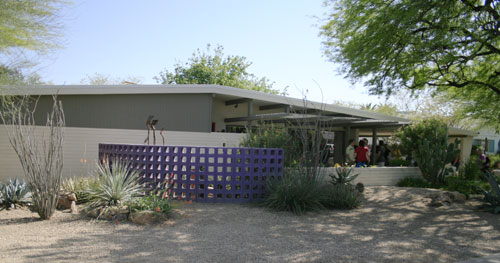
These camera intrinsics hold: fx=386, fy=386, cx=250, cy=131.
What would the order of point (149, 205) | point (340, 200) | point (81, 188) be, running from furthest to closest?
point (340, 200), point (81, 188), point (149, 205)

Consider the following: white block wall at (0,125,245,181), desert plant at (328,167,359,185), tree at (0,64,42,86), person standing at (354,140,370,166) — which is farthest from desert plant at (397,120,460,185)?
tree at (0,64,42,86)

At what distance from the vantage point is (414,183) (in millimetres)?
13953

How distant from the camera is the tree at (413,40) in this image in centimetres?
1152

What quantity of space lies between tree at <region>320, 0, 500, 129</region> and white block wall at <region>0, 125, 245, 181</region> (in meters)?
5.06

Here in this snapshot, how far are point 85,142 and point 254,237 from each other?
9.30 meters

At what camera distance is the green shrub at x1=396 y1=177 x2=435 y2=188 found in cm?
1370

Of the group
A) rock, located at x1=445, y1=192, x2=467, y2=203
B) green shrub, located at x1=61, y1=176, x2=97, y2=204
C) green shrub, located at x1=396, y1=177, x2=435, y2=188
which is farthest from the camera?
green shrub, located at x1=396, y1=177, x2=435, y2=188

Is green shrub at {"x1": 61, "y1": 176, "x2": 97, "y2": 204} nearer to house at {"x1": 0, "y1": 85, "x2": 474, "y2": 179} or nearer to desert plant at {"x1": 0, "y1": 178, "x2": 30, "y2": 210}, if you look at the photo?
desert plant at {"x1": 0, "y1": 178, "x2": 30, "y2": 210}

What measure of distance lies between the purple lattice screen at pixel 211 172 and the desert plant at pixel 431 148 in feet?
22.3

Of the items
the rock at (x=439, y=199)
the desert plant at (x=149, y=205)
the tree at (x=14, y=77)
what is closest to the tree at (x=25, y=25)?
the tree at (x=14, y=77)

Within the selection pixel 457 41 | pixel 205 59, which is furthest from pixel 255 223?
pixel 205 59

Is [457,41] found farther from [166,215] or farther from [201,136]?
[166,215]

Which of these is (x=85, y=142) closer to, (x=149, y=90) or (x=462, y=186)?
(x=149, y=90)

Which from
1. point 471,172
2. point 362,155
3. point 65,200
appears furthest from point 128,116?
point 471,172
